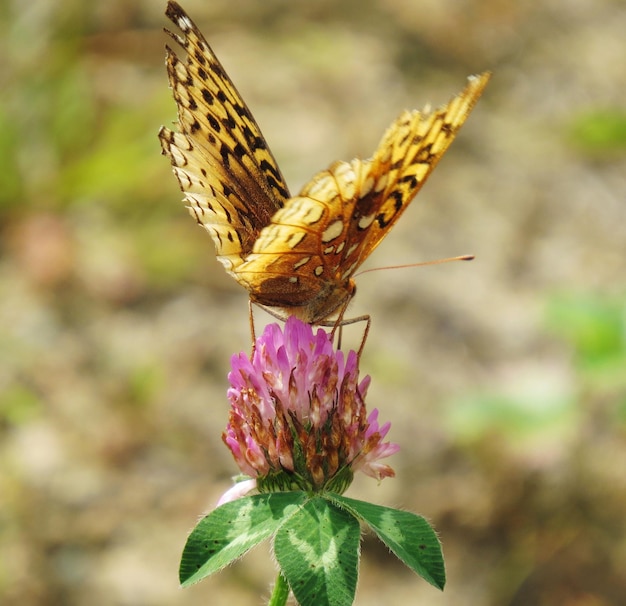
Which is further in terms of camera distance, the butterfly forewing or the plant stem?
the butterfly forewing

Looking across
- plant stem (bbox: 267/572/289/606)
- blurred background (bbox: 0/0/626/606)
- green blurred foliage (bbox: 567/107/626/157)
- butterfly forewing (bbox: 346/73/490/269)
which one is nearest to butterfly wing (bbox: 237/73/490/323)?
butterfly forewing (bbox: 346/73/490/269)

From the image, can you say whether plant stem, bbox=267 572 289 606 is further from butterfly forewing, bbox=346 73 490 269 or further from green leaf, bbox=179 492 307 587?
butterfly forewing, bbox=346 73 490 269

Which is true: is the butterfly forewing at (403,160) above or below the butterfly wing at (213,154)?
below

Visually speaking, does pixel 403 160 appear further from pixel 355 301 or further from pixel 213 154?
pixel 355 301

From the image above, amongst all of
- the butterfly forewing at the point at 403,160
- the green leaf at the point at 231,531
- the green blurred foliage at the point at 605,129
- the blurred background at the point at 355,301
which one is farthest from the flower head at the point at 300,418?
the green blurred foliage at the point at 605,129

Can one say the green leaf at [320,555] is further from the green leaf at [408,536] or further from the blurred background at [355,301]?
the blurred background at [355,301]

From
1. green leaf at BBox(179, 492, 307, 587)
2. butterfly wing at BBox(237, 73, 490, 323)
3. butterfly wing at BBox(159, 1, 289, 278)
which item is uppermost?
butterfly wing at BBox(159, 1, 289, 278)

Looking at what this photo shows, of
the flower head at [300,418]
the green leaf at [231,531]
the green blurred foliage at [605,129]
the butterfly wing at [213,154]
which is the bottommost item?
the green leaf at [231,531]
